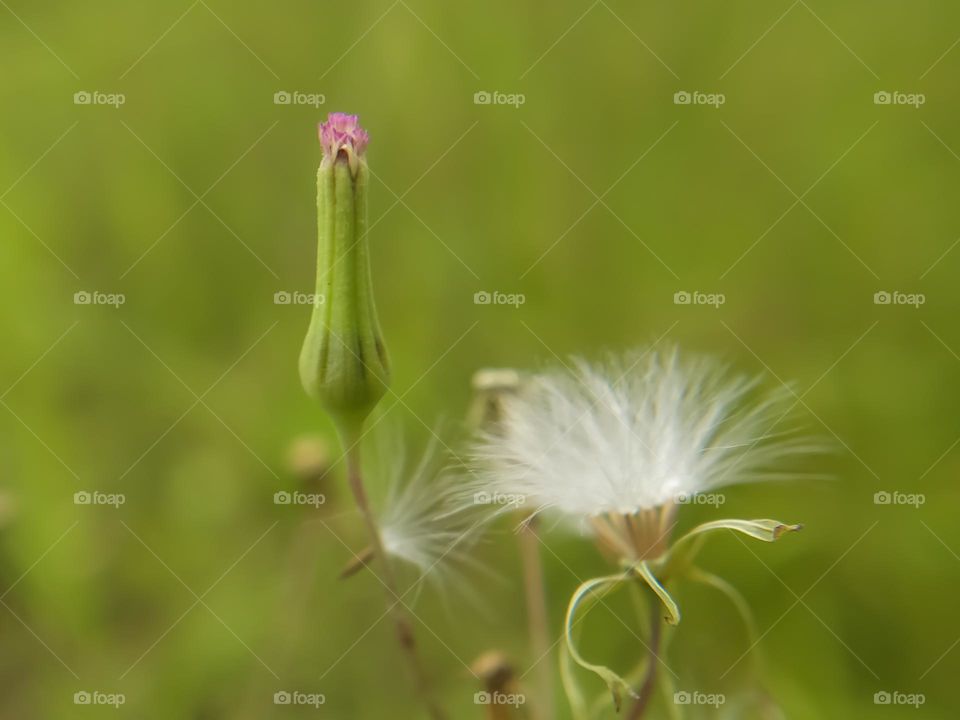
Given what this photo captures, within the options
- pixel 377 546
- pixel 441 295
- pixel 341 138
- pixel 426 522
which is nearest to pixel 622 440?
pixel 426 522

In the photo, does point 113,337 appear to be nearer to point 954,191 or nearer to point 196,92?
point 196,92

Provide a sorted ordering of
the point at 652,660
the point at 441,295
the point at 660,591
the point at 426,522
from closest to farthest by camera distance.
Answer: the point at 660,591, the point at 652,660, the point at 426,522, the point at 441,295

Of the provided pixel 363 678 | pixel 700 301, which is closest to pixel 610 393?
pixel 363 678

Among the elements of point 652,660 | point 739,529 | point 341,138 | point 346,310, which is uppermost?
point 341,138

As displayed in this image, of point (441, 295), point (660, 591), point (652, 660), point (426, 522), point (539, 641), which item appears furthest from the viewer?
point (441, 295)

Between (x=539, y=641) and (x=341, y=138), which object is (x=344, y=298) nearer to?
(x=341, y=138)

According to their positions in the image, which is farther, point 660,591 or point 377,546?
point 377,546

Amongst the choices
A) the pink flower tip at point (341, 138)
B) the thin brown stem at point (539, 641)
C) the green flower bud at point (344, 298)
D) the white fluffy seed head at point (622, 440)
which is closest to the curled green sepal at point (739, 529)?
the white fluffy seed head at point (622, 440)
